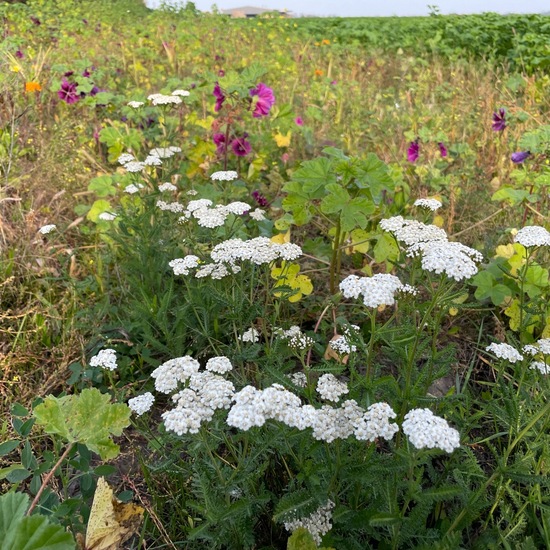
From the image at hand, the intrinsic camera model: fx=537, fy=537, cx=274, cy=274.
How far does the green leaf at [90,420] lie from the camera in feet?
Answer: 4.42

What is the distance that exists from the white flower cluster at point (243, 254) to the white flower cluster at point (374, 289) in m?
0.37

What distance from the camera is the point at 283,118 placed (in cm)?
358

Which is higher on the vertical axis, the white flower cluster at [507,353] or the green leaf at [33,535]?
the green leaf at [33,535]

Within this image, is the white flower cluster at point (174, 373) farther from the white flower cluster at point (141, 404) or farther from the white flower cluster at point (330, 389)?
the white flower cluster at point (330, 389)

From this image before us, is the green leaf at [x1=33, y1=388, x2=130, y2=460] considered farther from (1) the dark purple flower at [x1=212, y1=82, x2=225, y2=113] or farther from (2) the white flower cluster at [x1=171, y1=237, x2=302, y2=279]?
(1) the dark purple flower at [x1=212, y1=82, x2=225, y2=113]

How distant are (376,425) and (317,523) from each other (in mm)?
329

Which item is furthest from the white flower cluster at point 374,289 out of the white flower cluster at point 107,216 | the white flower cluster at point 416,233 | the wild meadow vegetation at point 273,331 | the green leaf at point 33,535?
the white flower cluster at point 107,216

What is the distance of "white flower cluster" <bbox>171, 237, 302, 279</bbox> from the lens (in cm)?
172

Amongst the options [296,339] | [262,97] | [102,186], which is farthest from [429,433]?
[262,97]

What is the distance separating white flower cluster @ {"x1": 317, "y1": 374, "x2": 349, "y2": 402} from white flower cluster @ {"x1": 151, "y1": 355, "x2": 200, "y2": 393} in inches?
12.5

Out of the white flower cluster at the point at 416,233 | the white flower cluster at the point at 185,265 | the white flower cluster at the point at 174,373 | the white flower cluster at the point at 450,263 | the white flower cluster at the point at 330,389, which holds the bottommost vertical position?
the white flower cluster at the point at 330,389

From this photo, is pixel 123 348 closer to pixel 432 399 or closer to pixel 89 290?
pixel 89 290

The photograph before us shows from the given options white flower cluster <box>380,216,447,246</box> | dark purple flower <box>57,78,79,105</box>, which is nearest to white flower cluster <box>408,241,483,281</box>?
white flower cluster <box>380,216,447,246</box>

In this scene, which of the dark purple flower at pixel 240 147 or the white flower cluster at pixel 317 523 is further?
the dark purple flower at pixel 240 147
